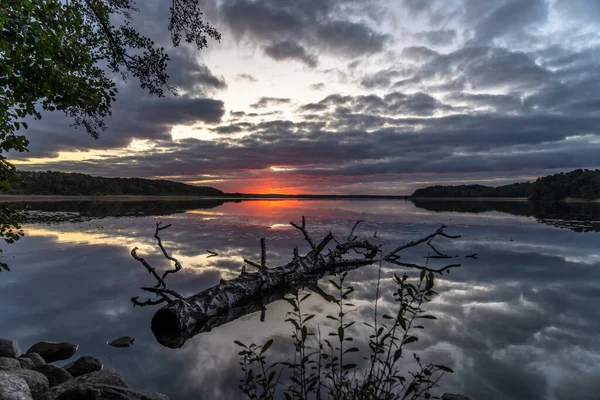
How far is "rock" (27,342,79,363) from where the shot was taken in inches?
276

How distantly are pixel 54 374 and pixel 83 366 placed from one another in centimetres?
55

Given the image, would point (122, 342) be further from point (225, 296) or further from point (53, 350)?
point (225, 296)

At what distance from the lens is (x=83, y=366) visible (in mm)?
6355

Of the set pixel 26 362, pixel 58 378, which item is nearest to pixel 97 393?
pixel 58 378

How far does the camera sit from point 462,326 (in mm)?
8367

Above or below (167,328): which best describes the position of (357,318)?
above

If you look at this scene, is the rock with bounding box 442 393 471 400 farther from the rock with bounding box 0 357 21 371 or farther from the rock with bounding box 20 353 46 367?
the rock with bounding box 20 353 46 367

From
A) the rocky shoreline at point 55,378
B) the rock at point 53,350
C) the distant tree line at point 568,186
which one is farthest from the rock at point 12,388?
the distant tree line at point 568,186

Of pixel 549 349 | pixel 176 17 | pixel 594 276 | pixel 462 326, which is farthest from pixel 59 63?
pixel 594 276

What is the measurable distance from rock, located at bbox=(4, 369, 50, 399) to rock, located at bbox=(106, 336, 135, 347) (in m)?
2.40

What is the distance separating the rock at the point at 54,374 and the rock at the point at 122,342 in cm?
167

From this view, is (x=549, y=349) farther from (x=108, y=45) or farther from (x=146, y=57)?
(x=108, y=45)

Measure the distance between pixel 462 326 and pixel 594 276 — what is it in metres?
9.69

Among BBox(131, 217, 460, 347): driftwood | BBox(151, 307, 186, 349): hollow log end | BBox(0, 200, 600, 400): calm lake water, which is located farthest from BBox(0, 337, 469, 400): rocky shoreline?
BBox(131, 217, 460, 347): driftwood
